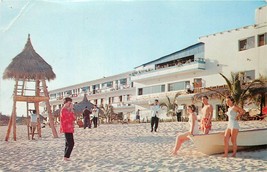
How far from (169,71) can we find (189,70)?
1561mm

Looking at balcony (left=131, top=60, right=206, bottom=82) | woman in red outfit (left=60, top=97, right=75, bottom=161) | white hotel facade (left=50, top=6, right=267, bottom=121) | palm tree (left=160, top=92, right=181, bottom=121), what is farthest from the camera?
→ palm tree (left=160, top=92, right=181, bottom=121)

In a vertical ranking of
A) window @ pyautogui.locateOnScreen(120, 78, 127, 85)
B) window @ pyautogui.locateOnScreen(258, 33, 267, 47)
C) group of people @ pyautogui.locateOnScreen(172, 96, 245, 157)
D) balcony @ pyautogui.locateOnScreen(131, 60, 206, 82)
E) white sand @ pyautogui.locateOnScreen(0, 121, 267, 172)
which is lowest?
white sand @ pyautogui.locateOnScreen(0, 121, 267, 172)

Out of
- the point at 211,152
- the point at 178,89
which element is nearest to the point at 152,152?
the point at 211,152

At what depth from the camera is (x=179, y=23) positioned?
4.54m

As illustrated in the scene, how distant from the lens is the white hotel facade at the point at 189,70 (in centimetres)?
549

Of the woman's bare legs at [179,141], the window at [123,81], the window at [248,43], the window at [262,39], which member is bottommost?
the woman's bare legs at [179,141]

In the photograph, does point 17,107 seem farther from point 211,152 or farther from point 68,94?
point 211,152

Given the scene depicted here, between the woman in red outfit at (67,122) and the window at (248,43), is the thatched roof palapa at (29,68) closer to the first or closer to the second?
the woman in red outfit at (67,122)

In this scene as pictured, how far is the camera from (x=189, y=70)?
1382 cm

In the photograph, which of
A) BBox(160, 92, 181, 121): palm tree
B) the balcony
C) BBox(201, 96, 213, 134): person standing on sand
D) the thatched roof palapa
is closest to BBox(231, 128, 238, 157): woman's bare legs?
BBox(201, 96, 213, 134): person standing on sand

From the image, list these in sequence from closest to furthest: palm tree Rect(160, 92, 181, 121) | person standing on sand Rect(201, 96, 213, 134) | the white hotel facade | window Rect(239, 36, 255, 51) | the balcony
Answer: person standing on sand Rect(201, 96, 213, 134)
the white hotel facade
window Rect(239, 36, 255, 51)
the balcony
palm tree Rect(160, 92, 181, 121)

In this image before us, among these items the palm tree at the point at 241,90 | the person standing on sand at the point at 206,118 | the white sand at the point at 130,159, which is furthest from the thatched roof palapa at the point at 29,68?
the palm tree at the point at 241,90

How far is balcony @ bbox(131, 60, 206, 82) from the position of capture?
12505mm

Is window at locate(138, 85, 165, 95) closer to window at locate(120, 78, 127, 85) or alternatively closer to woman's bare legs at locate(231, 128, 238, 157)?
window at locate(120, 78, 127, 85)
